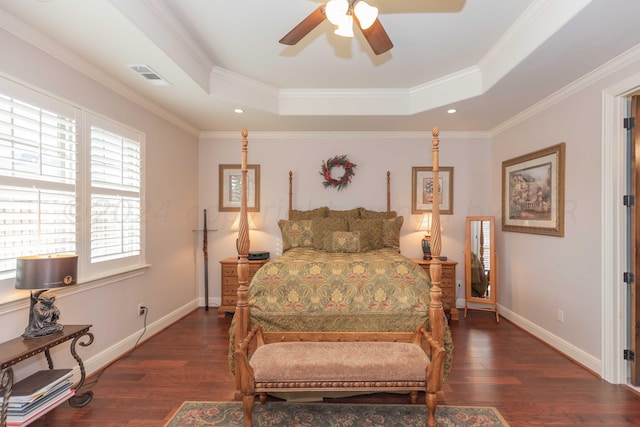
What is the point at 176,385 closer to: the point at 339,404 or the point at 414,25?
the point at 339,404

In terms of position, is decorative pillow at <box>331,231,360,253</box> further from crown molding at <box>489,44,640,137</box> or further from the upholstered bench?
crown molding at <box>489,44,640,137</box>

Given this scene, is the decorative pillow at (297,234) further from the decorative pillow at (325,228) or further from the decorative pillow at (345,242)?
the decorative pillow at (345,242)

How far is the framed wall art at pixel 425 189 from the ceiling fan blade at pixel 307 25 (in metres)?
3.09

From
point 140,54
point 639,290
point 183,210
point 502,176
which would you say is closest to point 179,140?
point 183,210

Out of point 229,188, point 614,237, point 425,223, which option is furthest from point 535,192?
point 229,188

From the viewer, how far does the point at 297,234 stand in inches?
165

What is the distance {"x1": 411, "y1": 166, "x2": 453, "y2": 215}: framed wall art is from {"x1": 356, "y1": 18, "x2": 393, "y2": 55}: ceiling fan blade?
109 inches

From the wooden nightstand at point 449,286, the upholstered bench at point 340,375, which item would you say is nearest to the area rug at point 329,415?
the upholstered bench at point 340,375

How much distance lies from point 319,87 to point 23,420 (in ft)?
12.4

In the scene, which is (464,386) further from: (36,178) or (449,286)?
(36,178)

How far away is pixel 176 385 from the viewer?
2.51 metres

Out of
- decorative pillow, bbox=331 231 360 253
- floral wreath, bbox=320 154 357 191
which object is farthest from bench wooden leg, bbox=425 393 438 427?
floral wreath, bbox=320 154 357 191

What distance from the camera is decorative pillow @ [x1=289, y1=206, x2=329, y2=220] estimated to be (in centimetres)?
449

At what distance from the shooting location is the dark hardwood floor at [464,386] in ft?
6.97
